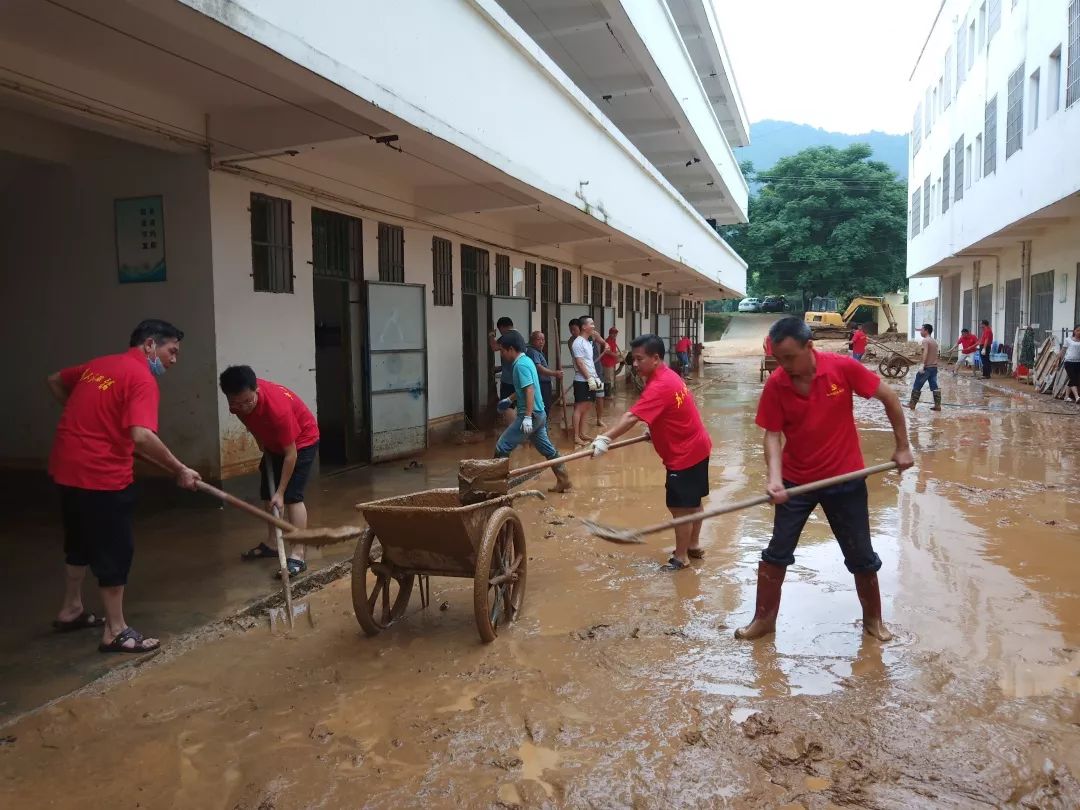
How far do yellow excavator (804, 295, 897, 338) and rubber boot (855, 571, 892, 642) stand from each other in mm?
34936

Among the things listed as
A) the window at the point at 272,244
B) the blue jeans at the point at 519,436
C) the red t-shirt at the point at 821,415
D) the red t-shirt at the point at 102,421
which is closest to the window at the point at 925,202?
the blue jeans at the point at 519,436

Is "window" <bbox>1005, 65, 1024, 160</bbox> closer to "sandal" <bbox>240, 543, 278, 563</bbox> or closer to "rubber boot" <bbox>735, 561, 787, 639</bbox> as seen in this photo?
"rubber boot" <bbox>735, 561, 787, 639</bbox>

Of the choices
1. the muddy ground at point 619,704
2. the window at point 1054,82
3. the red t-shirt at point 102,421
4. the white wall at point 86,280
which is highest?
the window at point 1054,82

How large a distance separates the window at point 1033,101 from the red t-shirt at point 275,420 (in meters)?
16.0

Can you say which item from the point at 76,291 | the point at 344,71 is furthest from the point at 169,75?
the point at 76,291

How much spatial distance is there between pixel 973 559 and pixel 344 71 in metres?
5.37

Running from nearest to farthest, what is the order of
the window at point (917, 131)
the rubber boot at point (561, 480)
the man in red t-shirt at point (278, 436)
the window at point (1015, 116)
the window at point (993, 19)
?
the man in red t-shirt at point (278, 436), the rubber boot at point (561, 480), the window at point (1015, 116), the window at point (993, 19), the window at point (917, 131)

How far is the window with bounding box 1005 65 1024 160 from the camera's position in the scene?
1619cm

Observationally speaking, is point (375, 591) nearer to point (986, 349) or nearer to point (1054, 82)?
point (1054, 82)

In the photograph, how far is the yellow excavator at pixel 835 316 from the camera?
3862 centimetres

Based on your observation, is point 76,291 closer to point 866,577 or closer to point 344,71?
point 344,71

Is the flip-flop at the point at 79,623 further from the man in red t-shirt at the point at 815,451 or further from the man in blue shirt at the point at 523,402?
the man in blue shirt at the point at 523,402

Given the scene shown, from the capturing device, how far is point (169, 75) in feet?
18.0

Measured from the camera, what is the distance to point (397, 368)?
9.18 meters
